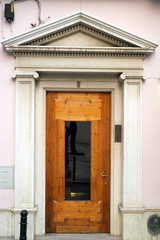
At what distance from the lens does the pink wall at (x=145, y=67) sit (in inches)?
198

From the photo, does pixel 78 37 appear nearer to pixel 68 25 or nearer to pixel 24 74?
pixel 68 25

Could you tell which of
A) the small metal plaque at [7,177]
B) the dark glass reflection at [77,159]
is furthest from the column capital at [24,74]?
the small metal plaque at [7,177]

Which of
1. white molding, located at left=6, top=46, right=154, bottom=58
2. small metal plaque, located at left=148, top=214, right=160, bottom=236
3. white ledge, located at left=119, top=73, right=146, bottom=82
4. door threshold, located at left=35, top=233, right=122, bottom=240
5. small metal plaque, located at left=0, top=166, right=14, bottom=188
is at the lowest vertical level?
door threshold, located at left=35, top=233, right=122, bottom=240

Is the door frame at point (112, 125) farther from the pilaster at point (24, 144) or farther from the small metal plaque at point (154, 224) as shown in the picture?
the small metal plaque at point (154, 224)

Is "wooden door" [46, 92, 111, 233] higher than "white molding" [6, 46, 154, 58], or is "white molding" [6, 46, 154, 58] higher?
"white molding" [6, 46, 154, 58]

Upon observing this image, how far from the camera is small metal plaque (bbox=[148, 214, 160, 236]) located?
16.4 feet

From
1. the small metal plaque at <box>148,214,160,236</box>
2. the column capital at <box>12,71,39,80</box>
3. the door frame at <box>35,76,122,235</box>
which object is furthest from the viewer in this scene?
the door frame at <box>35,76,122,235</box>

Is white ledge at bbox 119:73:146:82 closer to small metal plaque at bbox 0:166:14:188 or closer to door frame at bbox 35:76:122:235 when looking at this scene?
door frame at bbox 35:76:122:235

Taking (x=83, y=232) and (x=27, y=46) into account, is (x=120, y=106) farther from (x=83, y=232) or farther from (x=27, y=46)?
(x=83, y=232)

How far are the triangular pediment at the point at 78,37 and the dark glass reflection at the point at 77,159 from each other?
157 centimetres

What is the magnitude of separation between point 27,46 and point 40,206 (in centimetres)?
308

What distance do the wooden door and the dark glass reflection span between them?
0.08 metres

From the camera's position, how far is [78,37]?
4996mm

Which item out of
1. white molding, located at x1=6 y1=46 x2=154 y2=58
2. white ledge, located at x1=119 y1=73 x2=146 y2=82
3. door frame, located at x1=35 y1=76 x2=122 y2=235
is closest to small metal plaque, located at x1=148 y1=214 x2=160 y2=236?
door frame, located at x1=35 y1=76 x2=122 y2=235
